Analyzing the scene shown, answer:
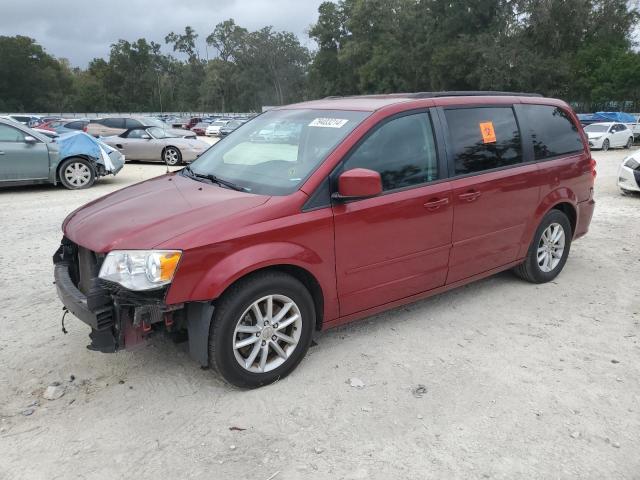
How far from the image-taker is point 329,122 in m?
3.87

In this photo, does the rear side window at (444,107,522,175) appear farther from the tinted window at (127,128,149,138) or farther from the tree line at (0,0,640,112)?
the tree line at (0,0,640,112)

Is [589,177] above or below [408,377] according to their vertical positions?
above

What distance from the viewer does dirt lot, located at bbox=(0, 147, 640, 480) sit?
2.67 meters

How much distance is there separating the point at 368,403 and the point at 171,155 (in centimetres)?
1470

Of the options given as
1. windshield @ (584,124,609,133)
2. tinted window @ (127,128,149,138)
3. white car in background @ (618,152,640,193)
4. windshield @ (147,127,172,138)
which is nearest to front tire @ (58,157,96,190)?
windshield @ (147,127,172,138)

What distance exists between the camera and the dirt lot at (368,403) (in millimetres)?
2672

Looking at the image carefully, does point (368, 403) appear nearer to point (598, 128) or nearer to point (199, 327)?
point (199, 327)

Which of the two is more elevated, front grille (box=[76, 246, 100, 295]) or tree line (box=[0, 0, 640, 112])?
tree line (box=[0, 0, 640, 112])

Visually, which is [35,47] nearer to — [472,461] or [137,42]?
[137,42]

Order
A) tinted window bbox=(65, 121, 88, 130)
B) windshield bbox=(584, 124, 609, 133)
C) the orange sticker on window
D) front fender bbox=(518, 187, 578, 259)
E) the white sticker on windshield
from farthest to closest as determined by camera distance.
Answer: windshield bbox=(584, 124, 609, 133) → tinted window bbox=(65, 121, 88, 130) → front fender bbox=(518, 187, 578, 259) → the orange sticker on window → the white sticker on windshield

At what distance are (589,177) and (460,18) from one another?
53983 millimetres

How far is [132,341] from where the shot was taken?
10.0ft

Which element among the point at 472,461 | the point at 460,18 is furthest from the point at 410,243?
the point at 460,18

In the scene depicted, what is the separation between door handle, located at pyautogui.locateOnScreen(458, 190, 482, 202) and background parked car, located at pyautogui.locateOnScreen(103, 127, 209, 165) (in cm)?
1331
